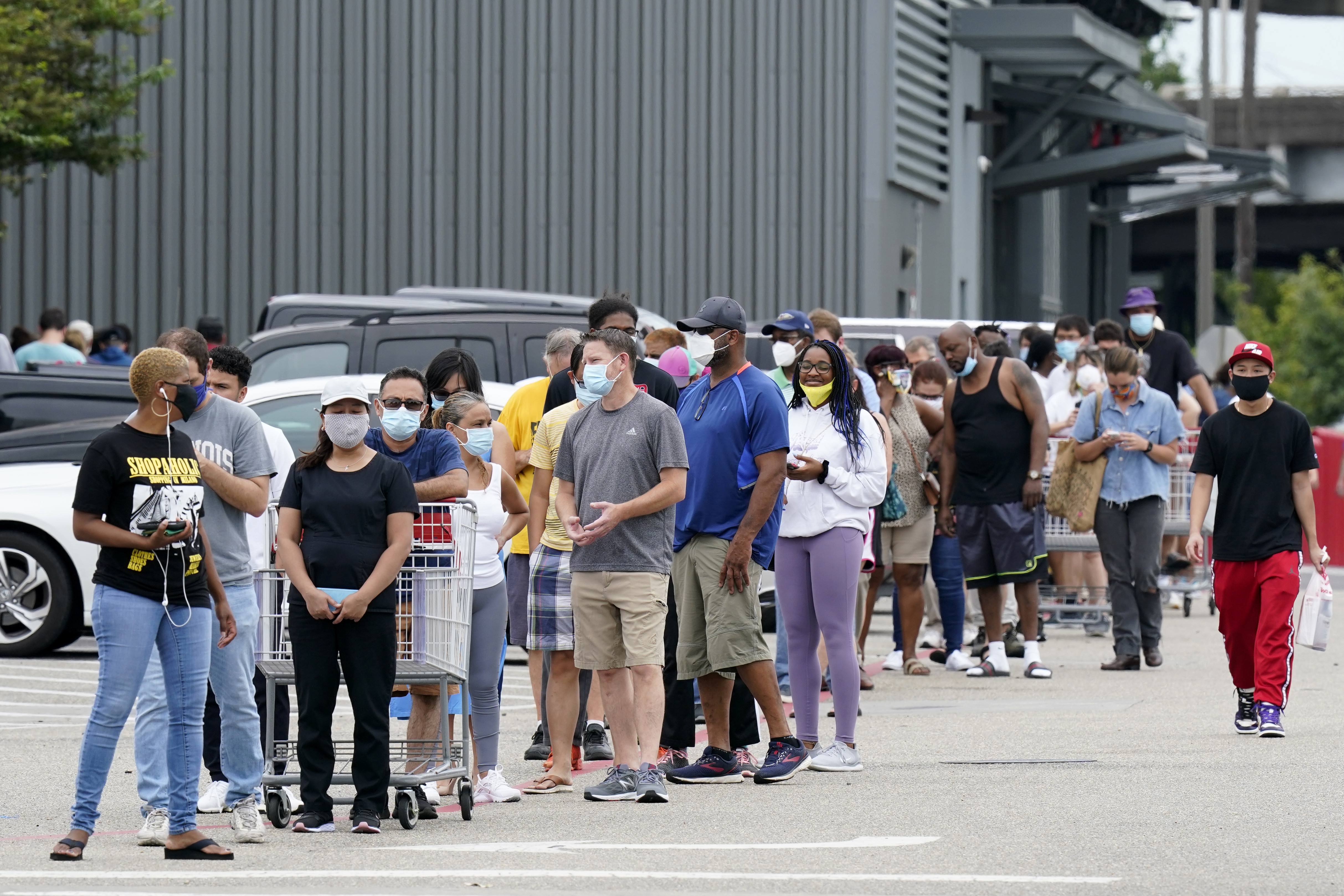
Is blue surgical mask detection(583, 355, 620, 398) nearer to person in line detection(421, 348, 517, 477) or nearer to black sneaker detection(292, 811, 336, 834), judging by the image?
person in line detection(421, 348, 517, 477)

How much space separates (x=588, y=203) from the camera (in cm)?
2939

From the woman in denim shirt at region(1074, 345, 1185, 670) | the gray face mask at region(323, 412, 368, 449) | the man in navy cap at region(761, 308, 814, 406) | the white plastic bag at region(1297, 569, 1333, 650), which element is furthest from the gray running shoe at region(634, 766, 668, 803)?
the woman in denim shirt at region(1074, 345, 1185, 670)

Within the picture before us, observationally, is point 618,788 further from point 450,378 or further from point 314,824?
point 450,378

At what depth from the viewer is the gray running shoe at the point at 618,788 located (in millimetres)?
8812

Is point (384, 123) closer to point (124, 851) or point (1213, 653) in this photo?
point (1213, 653)

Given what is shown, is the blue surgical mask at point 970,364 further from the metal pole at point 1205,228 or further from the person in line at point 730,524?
the metal pole at point 1205,228

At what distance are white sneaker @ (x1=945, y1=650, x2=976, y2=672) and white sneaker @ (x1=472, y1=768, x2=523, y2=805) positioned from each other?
566 centimetres

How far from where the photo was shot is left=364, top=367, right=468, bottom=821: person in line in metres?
8.48

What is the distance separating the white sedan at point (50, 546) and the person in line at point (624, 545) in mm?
4976

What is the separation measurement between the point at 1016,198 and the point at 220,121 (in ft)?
48.8

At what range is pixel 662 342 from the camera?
37.3ft

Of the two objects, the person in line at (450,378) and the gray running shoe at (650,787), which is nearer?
the gray running shoe at (650,787)

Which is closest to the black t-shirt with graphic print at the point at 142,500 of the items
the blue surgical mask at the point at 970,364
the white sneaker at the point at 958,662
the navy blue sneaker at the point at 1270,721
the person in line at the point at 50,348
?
the navy blue sneaker at the point at 1270,721

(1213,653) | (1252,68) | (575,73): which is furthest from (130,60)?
(1252,68)
